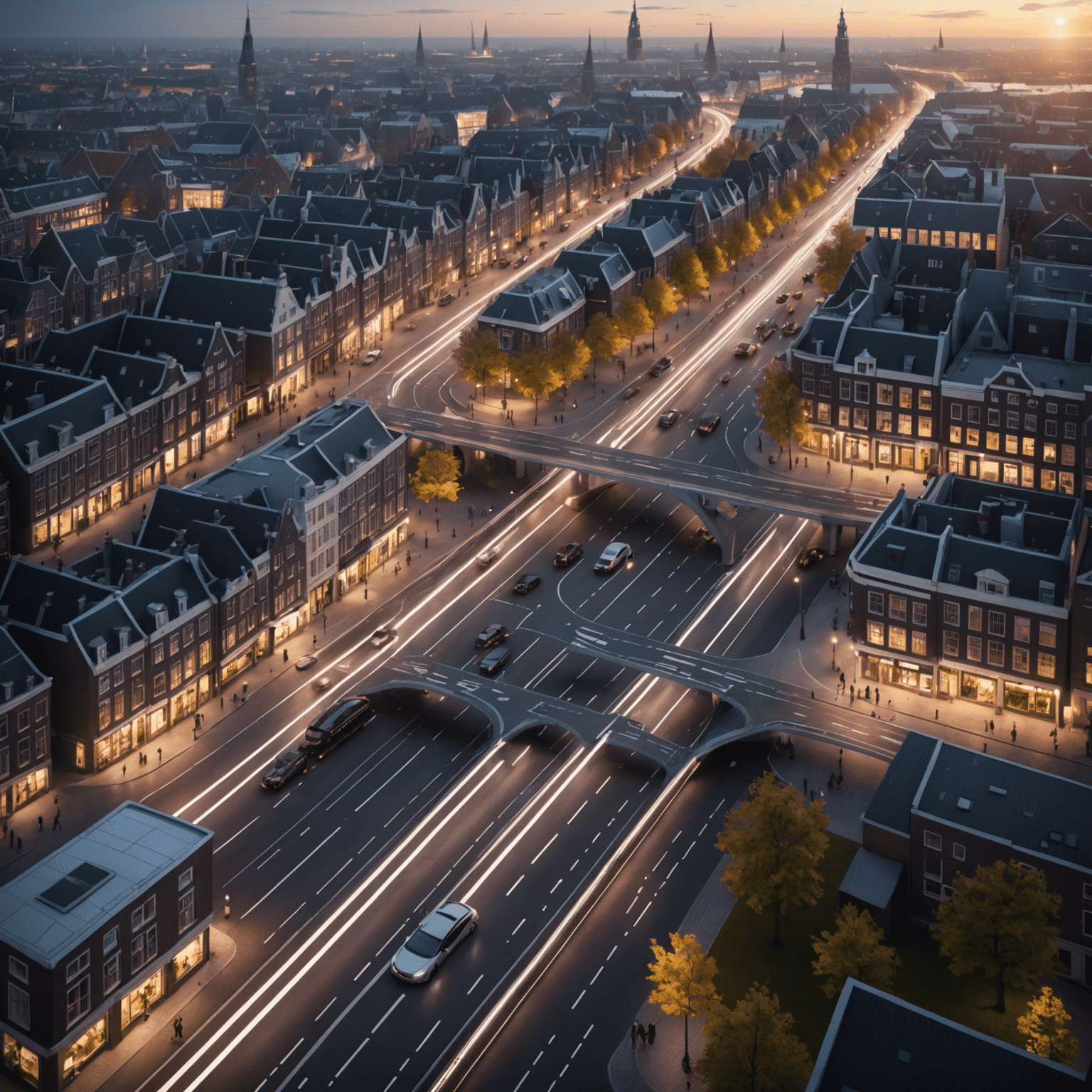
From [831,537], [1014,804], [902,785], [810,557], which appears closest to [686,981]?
[902,785]

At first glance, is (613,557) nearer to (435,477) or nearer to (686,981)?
(435,477)

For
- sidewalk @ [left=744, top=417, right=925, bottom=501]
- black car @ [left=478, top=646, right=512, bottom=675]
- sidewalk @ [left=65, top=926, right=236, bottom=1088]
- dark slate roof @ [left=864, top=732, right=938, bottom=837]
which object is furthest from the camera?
sidewalk @ [left=744, top=417, right=925, bottom=501]

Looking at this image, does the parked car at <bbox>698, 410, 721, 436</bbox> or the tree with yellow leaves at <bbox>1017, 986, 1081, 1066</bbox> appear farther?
the parked car at <bbox>698, 410, 721, 436</bbox>

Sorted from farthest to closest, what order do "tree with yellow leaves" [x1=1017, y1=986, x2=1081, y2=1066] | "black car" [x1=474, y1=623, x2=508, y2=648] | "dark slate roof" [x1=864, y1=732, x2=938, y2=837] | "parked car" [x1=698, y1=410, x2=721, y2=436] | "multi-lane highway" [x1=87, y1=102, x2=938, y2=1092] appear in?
"parked car" [x1=698, y1=410, x2=721, y2=436] < "black car" [x1=474, y1=623, x2=508, y2=648] < "dark slate roof" [x1=864, y1=732, x2=938, y2=837] < "multi-lane highway" [x1=87, y1=102, x2=938, y2=1092] < "tree with yellow leaves" [x1=1017, y1=986, x2=1081, y2=1066]

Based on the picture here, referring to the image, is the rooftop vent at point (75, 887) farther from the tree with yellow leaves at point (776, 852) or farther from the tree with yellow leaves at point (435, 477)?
the tree with yellow leaves at point (435, 477)

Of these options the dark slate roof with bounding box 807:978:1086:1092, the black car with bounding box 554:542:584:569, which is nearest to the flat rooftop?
the dark slate roof with bounding box 807:978:1086:1092

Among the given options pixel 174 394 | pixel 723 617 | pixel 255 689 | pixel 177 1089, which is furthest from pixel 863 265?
pixel 177 1089

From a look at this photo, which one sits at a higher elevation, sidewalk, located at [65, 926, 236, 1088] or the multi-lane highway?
the multi-lane highway

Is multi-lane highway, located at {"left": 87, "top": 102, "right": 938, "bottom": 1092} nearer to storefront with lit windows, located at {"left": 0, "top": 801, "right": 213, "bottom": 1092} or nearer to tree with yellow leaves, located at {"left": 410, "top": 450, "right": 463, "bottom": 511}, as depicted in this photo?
storefront with lit windows, located at {"left": 0, "top": 801, "right": 213, "bottom": 1092}

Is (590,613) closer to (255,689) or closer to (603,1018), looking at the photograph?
(255,689)
